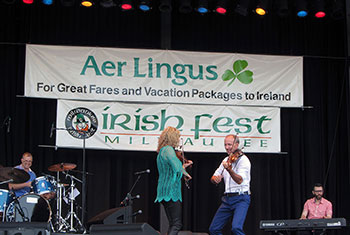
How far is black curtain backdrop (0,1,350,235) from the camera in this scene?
10.6 metres

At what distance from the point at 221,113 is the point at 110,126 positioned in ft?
6.76

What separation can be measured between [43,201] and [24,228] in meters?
4.59

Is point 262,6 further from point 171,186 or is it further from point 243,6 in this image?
point 171,186

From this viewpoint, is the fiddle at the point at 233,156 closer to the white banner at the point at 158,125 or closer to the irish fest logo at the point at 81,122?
the white banner at the point at 158,125

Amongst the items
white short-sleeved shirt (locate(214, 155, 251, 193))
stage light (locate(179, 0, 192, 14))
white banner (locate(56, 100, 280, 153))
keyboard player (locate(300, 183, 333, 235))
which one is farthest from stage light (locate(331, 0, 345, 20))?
white short-sleeved shirt (locate(214, 155, 251, 193))

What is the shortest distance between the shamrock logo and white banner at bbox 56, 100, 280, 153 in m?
0.54

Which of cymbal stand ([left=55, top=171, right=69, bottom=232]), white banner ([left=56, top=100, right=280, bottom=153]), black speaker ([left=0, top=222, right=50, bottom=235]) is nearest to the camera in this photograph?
black speaker ([left=0, top=222, right=50, bottom=235])

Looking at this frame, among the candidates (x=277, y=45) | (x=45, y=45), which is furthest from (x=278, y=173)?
(x=45, y=45)

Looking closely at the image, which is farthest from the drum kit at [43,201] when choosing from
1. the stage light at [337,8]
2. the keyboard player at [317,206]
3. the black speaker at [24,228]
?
the stage light at [337,8]

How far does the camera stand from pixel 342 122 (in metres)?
11.4

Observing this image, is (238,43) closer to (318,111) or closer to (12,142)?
(318,111)

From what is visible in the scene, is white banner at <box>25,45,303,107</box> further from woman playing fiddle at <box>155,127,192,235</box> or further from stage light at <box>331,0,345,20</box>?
woman playing fiddle at <box>155,127,192,235</box>

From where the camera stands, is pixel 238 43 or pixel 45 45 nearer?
pixel 45 45

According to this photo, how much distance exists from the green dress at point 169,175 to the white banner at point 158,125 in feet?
10.5
